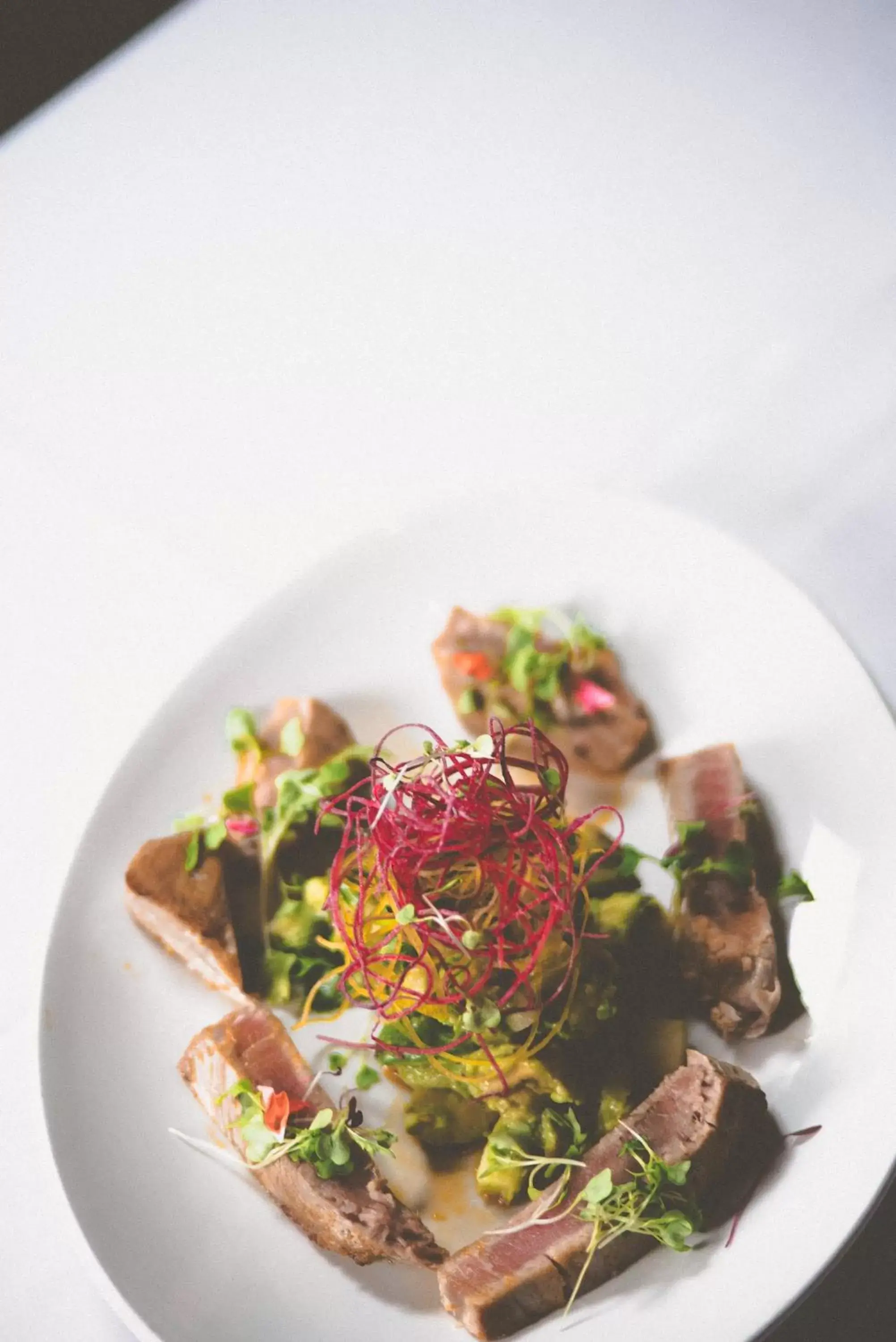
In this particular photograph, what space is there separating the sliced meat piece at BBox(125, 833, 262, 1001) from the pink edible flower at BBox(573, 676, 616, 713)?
2.65ft

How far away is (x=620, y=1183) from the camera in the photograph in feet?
6.60

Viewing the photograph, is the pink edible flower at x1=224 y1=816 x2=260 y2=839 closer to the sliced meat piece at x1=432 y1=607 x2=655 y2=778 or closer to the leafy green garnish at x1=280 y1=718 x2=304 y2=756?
the leafy green garnish at x1=280 y1=718 x2=304 y2=756

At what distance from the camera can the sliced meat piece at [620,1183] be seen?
192cm

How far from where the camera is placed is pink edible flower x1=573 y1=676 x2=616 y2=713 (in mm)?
2385

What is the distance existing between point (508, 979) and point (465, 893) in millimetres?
179

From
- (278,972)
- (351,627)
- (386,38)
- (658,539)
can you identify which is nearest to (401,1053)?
(278,972)

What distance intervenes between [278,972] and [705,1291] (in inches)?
38.9

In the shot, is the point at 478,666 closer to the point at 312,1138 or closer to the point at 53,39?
the point at 312,1138

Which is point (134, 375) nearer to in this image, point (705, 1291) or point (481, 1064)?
point (481, 1064)

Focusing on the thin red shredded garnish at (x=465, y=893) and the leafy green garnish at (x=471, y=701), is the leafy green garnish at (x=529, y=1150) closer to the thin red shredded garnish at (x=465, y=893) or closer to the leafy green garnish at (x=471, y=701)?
the thin red shredded garnish at (x=465, y=893)

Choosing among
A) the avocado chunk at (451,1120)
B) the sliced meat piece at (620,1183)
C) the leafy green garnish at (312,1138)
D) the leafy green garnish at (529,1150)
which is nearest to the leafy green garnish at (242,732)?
the leafy green garnish at (312,1138)

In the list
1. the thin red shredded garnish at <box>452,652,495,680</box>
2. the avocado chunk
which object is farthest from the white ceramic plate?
the avocado chunk

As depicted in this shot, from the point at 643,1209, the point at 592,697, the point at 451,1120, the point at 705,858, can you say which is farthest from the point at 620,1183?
the point at 592,697

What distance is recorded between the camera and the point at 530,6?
3.52 meters
